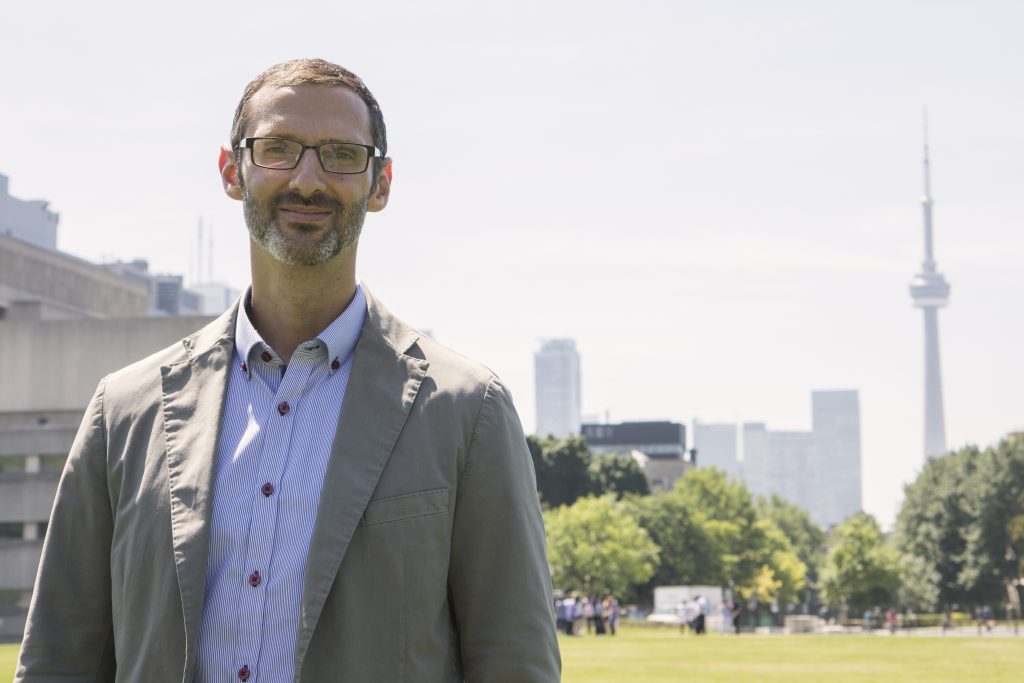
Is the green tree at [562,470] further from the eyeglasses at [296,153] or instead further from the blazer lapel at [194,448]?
the eyeglasses at [296,153]

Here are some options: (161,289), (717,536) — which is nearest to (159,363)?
(717,536)

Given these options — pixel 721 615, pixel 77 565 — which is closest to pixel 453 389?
pixel 77 565

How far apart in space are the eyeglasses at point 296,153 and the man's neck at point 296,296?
22cm

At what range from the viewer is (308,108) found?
3637 millimetres

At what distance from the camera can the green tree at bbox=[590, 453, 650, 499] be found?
409ft

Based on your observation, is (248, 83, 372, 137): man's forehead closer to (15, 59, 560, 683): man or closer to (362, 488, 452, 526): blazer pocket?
(15, 59, 560, 683): man

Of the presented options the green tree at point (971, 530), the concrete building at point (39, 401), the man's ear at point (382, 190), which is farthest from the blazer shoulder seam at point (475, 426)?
A: the green tree at point (971, 530)

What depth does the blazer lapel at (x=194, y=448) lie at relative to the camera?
134 inches

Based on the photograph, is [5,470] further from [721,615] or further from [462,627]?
[462,627]

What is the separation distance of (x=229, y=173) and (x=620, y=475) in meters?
122

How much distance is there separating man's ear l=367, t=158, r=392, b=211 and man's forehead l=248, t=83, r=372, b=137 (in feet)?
0.51

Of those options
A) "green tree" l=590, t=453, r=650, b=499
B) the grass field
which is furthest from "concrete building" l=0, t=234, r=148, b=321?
the grass field

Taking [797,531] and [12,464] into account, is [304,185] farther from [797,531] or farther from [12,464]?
[797,531]

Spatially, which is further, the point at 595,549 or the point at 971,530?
the point at 971,530
